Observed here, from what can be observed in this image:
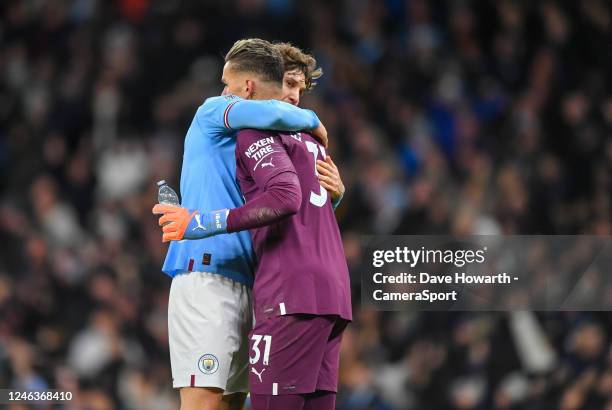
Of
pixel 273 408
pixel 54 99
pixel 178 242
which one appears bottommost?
pixel 273 408

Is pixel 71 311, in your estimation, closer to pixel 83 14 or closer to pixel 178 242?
pixel 83 14

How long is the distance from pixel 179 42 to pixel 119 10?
41.2 inches

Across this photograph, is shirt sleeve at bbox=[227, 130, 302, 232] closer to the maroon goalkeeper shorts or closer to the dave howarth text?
the maroon goalkeeper shorts

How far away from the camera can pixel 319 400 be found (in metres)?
3.93

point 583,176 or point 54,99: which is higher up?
point 54,99

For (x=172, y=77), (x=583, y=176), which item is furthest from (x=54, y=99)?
(x=583, y=176)

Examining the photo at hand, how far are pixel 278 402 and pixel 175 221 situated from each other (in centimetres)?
74

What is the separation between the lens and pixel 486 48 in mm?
11062

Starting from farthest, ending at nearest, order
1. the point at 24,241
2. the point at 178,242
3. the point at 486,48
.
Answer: the point at 486,48 → the point at 24,241 → the point at 178,242

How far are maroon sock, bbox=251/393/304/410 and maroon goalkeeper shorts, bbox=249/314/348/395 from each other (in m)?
0.02

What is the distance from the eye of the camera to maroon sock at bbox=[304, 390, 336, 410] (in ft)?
12.8

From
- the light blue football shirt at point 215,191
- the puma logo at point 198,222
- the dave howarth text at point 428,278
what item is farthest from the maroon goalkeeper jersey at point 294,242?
the dave howarth text at point 428,278

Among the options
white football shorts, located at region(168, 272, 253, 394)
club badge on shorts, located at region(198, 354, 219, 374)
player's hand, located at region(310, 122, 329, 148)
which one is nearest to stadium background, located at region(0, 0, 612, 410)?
white football shorts, located at region(168, 272, 253, 394)

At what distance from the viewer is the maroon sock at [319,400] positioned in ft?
12.8
